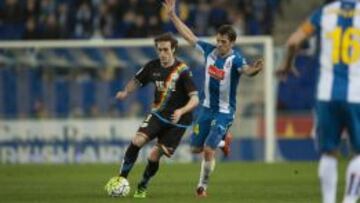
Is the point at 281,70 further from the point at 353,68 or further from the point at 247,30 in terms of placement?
the point at 247,30

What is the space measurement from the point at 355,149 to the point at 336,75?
28.2 inches

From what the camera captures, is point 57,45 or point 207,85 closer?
point 207,85

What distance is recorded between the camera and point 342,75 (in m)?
10.1

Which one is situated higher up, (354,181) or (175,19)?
(175,19)

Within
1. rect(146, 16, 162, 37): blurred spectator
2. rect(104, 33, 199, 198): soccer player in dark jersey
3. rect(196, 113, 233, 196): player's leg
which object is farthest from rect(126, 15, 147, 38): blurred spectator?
rect(196, 113, 233, 196): player's leg

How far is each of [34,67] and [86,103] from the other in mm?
1736

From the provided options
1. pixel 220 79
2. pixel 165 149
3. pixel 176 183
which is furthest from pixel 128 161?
pixel 176 183

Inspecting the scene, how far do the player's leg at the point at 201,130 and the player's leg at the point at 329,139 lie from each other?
474 centimetres

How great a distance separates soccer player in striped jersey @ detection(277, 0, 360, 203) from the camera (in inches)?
396

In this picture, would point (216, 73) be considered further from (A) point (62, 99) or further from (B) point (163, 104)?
(A) point (62, 99)

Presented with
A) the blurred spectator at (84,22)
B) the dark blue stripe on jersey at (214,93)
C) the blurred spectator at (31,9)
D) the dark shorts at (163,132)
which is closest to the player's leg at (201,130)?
the dark blue stripe on jersey at (214,93)

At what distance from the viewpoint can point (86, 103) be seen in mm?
27172

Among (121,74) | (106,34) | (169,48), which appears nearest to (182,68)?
(169,48)

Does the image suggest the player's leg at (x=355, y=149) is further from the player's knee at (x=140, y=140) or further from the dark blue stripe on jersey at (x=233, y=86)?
the dark blue stripe on jersey at (x=233, y=86)
